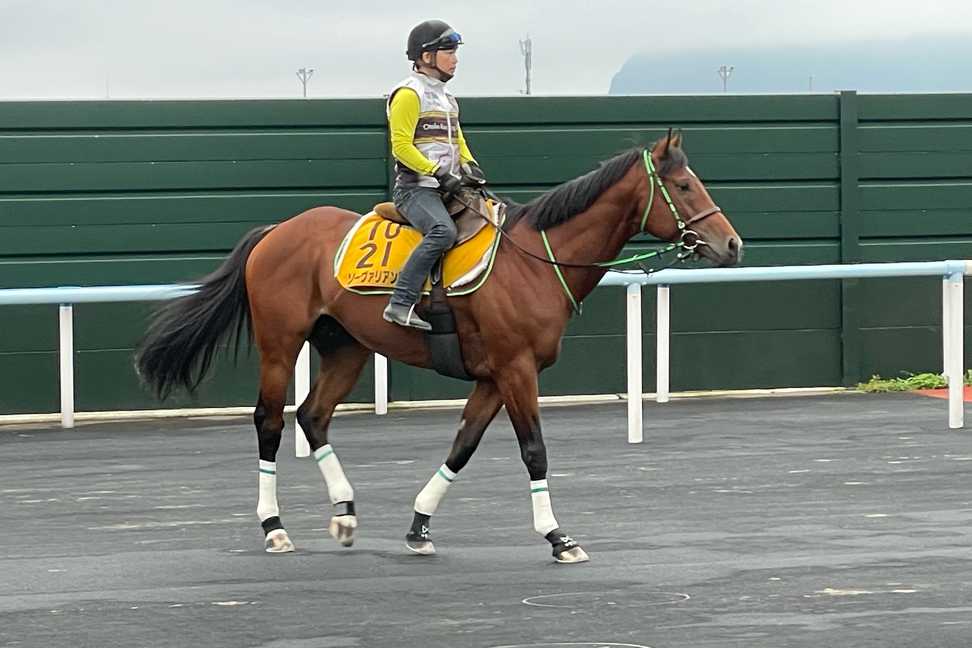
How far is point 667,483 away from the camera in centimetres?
1109

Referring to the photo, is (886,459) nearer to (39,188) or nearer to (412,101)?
(412,101)

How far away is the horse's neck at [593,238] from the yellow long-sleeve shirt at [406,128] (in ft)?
2.45

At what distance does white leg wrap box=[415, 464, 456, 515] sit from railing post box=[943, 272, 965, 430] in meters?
5.70

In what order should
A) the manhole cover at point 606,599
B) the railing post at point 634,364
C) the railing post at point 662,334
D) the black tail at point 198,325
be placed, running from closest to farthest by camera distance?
the manhole cover at point 606,599 → the black tail at point 198,325 → the railing post at point 634,364 → the railing post at point 662,334

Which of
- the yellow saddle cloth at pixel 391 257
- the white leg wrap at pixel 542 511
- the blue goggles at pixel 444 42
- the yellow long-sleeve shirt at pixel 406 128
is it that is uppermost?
the blue goggles at pixel 444 42

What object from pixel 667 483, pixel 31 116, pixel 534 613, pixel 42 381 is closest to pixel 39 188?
pixel 31 116

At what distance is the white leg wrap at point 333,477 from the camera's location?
917 centimetres

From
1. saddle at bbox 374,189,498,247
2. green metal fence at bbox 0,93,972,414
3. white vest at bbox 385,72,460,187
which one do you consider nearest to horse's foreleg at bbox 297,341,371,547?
saddle at bbox 374,189,498,247

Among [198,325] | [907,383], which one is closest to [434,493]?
[198,325]

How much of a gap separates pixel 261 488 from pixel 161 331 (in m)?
1.22

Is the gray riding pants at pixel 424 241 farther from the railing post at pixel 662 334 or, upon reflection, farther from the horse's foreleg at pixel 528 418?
the railing post at pixel 662 334

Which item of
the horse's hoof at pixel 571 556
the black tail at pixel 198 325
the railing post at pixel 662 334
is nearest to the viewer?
the horse's hoof at pixel 571 556

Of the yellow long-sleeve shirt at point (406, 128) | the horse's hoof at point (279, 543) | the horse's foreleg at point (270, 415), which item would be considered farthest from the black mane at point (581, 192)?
the horse's hoof at point (279, 543)

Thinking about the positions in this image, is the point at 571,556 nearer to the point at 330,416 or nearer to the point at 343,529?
the point at 343,529
